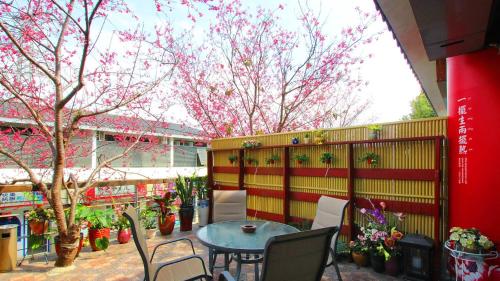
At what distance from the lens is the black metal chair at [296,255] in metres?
1.62

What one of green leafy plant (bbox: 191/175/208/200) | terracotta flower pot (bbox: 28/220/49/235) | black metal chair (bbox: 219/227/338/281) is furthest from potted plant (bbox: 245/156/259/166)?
black metal chair (bbox: 219/227/338/281)

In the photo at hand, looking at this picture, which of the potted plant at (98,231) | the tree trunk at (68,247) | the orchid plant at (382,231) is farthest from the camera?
the potted plant at (98,231)

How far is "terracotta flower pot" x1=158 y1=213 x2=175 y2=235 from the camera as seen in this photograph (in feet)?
18.0

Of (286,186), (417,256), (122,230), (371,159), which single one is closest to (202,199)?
(122,230)

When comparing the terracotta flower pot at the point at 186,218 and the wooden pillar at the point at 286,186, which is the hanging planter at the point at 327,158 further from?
the terracotta flower pot at the point at 186,218

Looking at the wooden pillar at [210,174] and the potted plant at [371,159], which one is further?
the wooden pillar at [210,174]

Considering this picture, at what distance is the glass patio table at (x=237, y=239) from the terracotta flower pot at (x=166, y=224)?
245 cm

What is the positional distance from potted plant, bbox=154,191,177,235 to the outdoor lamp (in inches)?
154

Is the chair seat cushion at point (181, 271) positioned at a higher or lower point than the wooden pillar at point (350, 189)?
lower

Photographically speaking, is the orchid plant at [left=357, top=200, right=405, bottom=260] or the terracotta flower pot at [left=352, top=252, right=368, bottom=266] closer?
the orchid plant at [left=357, top=200, right=405, bottom=260]

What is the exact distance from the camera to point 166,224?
217 inches

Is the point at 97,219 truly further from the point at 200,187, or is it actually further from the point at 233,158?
the point at 233,158

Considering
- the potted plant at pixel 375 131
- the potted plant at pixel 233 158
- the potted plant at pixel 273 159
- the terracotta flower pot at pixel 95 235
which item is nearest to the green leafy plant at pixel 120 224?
the terracotta flower pot at pixel 95 235

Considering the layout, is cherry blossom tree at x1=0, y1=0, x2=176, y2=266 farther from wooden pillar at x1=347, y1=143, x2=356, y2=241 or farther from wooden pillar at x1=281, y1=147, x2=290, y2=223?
wooden pillar at x1=347, y1=143, x2=356, y2=241
